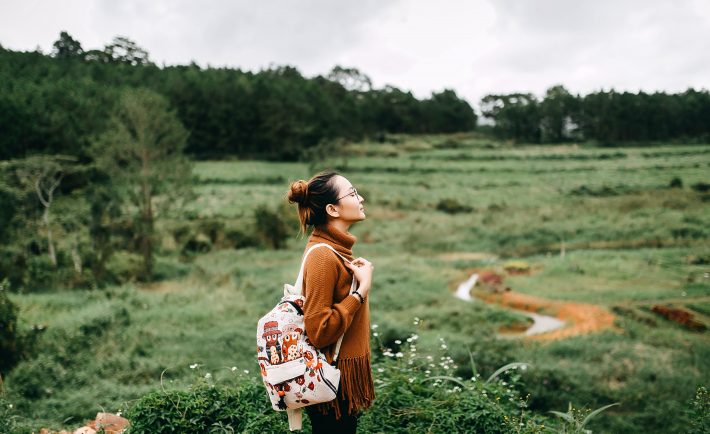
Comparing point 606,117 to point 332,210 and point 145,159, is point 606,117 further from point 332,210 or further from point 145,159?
point 332,210

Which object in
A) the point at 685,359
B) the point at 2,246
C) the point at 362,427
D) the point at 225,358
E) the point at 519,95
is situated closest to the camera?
the point at 362,427

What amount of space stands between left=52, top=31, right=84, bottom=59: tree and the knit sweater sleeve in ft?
116

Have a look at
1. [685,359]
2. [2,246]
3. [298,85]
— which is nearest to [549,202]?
[685,359]

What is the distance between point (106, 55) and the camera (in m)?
54.1

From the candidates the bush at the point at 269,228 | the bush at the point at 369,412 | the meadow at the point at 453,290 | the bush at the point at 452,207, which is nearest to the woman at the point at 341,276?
the bush at the point at 369,412

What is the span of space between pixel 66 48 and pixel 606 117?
42088mm

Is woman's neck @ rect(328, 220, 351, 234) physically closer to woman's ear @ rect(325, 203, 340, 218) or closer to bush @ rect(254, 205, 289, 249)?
woman's ear @ rect(325, 203, 340, 218)

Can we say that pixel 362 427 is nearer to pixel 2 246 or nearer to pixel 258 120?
pixel 2 246

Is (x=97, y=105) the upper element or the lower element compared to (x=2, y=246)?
upper

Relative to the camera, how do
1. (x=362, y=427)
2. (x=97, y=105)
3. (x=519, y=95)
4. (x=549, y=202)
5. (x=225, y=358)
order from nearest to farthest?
(x=362, y=427), (x=225, y=358), (x=97, y=105), (x=549, y=202), (x=519, y=95)

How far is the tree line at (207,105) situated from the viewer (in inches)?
869

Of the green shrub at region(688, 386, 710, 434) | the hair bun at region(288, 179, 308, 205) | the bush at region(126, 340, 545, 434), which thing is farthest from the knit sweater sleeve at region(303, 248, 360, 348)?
the green shrub at region(688, 386, 710, 434)

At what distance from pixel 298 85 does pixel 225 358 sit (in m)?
59.4

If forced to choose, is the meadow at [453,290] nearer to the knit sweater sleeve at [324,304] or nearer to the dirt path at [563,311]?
the dirt path at [563,311]
